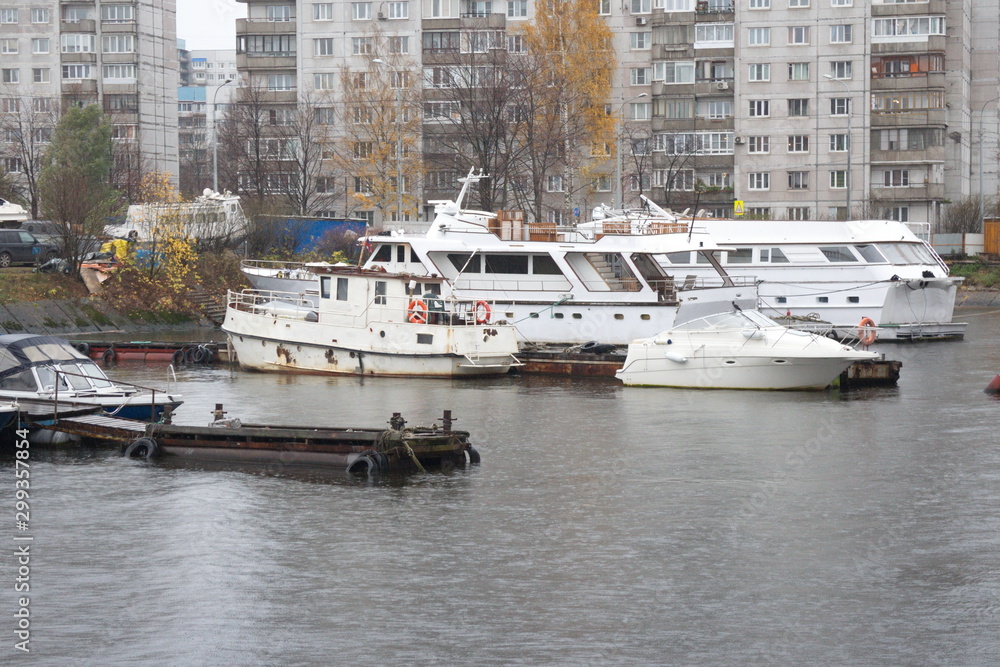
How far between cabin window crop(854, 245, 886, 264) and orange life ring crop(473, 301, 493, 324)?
17.7 meters

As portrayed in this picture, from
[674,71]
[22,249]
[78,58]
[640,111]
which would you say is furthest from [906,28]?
[78,58]

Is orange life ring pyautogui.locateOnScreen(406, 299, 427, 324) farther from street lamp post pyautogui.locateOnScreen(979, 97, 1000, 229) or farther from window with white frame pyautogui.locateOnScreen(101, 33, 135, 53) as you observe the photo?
window with white frame pyautogui.locateOnScreen(101, 33, 135, 53)

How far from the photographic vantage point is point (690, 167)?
301 ft

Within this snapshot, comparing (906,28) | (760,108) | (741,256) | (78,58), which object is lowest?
(741,256)

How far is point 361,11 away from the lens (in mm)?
94812

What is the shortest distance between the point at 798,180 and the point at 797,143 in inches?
93.5

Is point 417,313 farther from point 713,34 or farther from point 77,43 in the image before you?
point 77,43

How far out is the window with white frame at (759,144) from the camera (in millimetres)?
90438

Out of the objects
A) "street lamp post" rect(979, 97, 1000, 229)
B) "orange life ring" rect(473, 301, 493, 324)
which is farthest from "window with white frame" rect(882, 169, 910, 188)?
"orange life ring" rect(473, 301, 493, 324)

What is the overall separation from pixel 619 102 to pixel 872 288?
41591 millimetres

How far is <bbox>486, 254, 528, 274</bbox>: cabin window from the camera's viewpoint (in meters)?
46.4

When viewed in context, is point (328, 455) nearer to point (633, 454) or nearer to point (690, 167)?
point (633, 454)

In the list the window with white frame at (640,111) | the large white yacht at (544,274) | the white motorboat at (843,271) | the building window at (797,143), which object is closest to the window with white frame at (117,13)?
the window with white frame at (640,111)

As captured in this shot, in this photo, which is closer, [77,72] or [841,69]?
[841,69]
